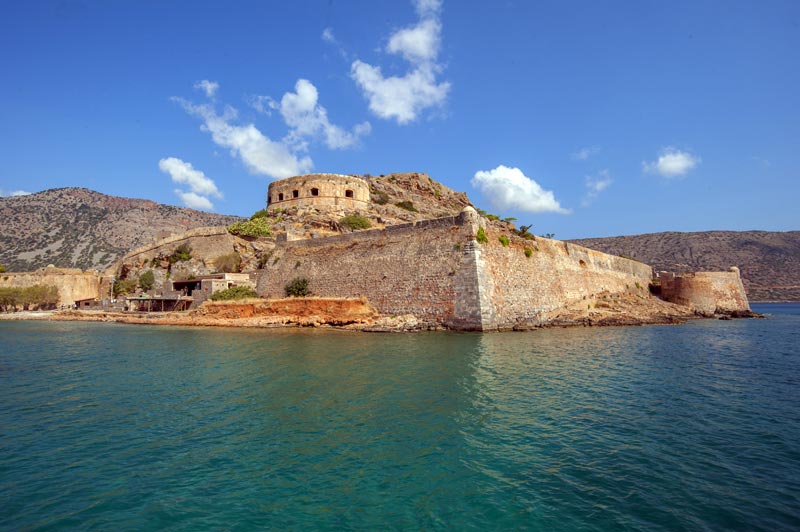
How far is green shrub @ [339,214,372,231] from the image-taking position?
34531 mm

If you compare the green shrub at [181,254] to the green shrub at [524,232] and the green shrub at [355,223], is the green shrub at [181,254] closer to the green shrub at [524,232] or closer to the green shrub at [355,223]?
the green shrub at [355,223]

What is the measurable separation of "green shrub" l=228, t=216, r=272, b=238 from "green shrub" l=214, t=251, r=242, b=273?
2067mm

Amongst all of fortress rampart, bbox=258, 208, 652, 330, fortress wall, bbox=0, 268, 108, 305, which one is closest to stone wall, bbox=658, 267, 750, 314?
fortress rampart, bbox=258, 208, 652, 330

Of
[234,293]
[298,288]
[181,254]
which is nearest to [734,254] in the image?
[298,288]

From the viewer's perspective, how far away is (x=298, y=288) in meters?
26.3

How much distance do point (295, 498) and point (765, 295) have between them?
4198 inches

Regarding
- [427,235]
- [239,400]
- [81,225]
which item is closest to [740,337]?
[427,235]

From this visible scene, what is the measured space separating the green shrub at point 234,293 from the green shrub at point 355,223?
360 inches

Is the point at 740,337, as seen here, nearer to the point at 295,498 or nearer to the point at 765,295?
the point at 295,498

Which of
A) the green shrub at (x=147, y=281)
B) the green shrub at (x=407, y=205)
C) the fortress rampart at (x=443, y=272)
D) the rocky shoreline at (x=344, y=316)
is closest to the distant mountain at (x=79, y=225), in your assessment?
the green shrub at (x=147, y=281)

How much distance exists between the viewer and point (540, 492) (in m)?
4.96

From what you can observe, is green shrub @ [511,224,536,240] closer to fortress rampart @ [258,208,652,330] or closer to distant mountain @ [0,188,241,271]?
fortress rampart @ [258,208,652,330]

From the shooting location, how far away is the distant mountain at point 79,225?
70062 millimetres

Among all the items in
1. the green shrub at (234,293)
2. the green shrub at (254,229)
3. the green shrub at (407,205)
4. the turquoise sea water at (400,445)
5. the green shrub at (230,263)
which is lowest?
the turquoise sea water at (400,445)
